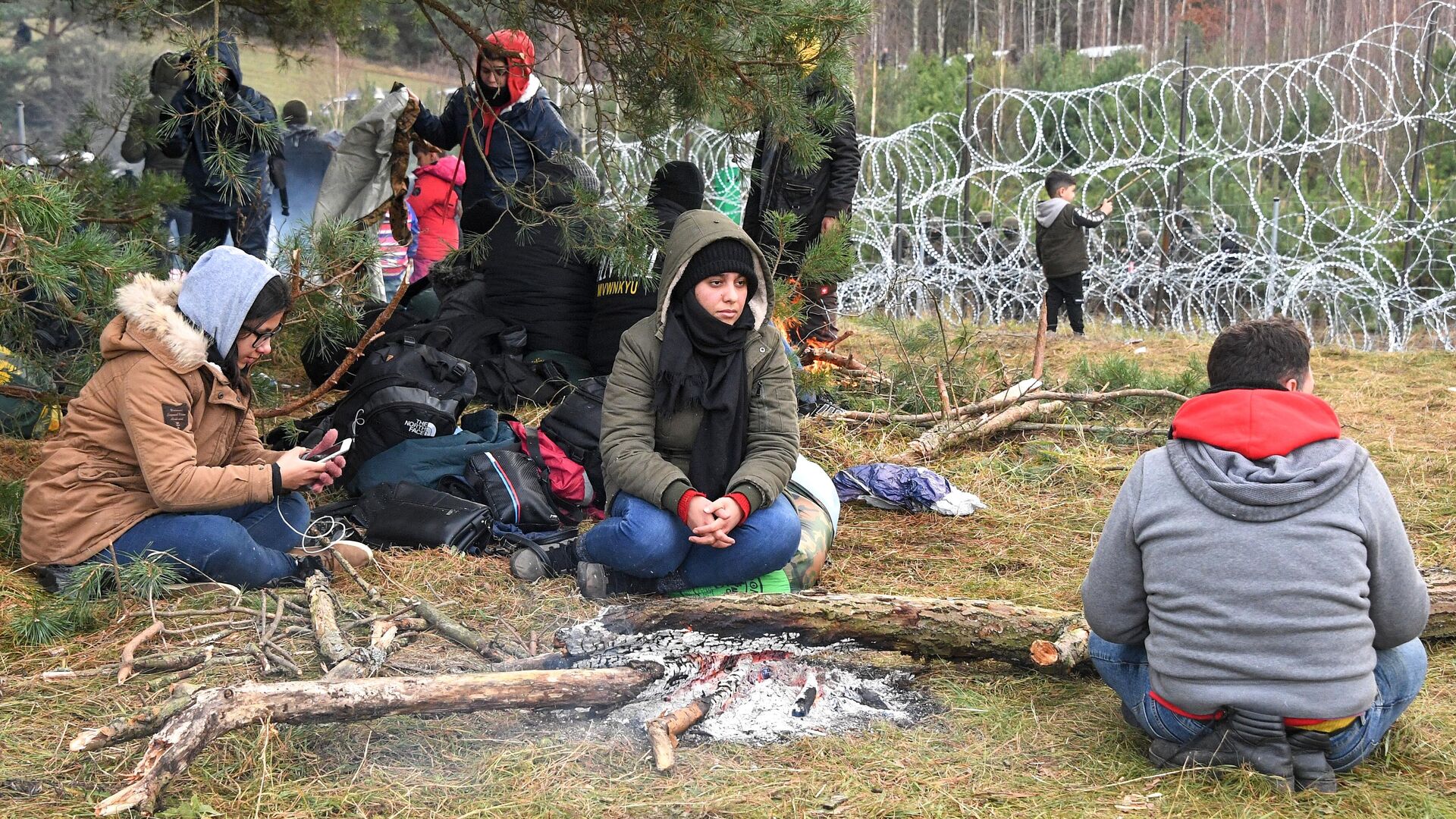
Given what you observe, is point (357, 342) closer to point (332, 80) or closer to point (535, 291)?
point (535, 291)

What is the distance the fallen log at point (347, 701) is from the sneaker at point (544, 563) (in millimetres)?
1012

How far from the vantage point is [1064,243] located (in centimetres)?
929

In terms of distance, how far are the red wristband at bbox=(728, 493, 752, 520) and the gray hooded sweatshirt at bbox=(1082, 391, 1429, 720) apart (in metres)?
1.26

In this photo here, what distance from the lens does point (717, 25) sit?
3.77 metres

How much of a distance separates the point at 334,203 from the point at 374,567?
3754mm

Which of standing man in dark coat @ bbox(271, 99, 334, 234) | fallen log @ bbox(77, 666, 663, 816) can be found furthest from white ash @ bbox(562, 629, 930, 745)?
standing man in dark coat @ bbox(271, 99, 334, 234)

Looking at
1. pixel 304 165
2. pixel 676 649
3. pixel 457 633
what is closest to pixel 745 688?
pixel 676 649

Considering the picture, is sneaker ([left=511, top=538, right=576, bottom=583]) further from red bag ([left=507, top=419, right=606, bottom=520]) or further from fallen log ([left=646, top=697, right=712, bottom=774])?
fallen log ([left=646, top=697, right=712, bottom=774])

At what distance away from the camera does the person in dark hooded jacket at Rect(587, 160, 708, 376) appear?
17.2 ft

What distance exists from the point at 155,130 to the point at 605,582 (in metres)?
2.93

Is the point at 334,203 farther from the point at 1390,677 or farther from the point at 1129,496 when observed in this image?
the point at 1390,677

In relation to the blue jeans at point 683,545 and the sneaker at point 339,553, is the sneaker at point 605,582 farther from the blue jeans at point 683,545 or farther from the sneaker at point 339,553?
the sneaker at point 339,553

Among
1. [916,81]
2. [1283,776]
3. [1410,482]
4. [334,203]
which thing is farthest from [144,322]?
[916,81]

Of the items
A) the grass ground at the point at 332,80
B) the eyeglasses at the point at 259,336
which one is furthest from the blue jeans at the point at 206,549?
the grass ground at the point at 332,80
